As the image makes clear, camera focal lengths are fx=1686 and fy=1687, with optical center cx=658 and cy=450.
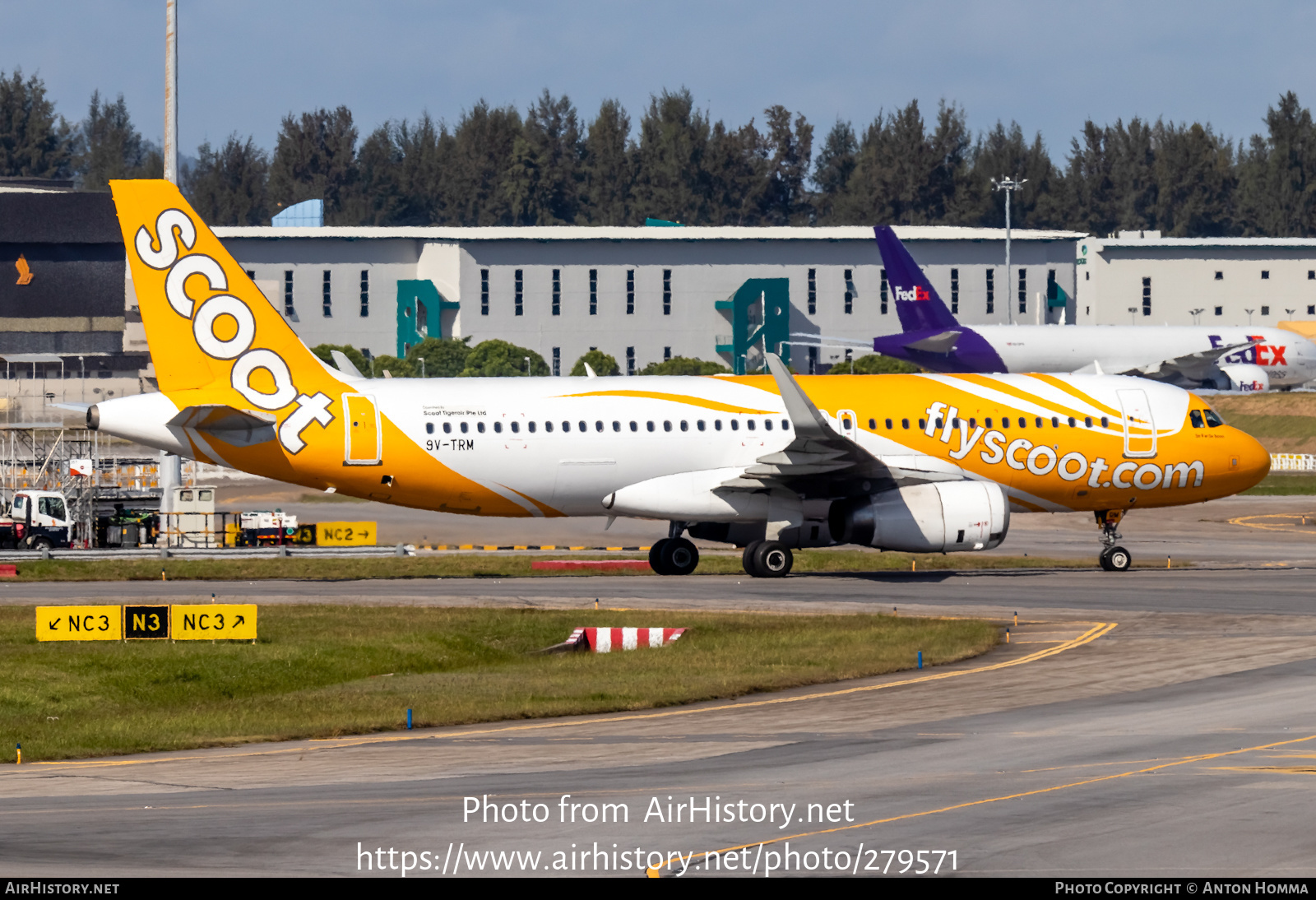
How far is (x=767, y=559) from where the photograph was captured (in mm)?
39438

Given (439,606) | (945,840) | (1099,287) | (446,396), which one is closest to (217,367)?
(446,396)

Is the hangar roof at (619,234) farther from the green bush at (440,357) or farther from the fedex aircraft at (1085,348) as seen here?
the fedex aircraft at (1085,348)

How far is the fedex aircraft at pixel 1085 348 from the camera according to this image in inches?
3986

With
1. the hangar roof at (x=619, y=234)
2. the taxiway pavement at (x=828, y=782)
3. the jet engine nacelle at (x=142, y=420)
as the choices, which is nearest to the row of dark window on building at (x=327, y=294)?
the hangar roof at (x=619, y=234)

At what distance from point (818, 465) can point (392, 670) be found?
514 inches

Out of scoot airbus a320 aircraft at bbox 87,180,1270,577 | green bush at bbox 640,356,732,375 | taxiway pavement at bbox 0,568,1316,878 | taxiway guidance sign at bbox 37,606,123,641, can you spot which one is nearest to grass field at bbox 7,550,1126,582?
scoot airbus a320 aircraft at bbox 87,180,1270,577

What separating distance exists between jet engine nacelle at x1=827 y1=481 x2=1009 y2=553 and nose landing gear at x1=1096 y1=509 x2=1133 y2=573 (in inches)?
196

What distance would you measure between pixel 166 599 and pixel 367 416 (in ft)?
20.0

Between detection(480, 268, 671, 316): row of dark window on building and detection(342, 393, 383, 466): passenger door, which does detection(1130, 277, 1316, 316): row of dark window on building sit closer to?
detection(480, 268, 671, 316): row of dark window on building

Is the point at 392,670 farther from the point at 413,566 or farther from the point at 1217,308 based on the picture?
Answer: the point at 1217,308

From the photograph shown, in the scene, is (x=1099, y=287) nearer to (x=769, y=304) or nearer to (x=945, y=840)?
(x=769, y=304)

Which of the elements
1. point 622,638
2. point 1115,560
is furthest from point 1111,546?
point 622,638

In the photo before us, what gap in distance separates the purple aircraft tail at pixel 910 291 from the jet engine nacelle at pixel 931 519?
203 ft

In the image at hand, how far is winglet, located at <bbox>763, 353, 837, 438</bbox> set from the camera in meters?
37.2
